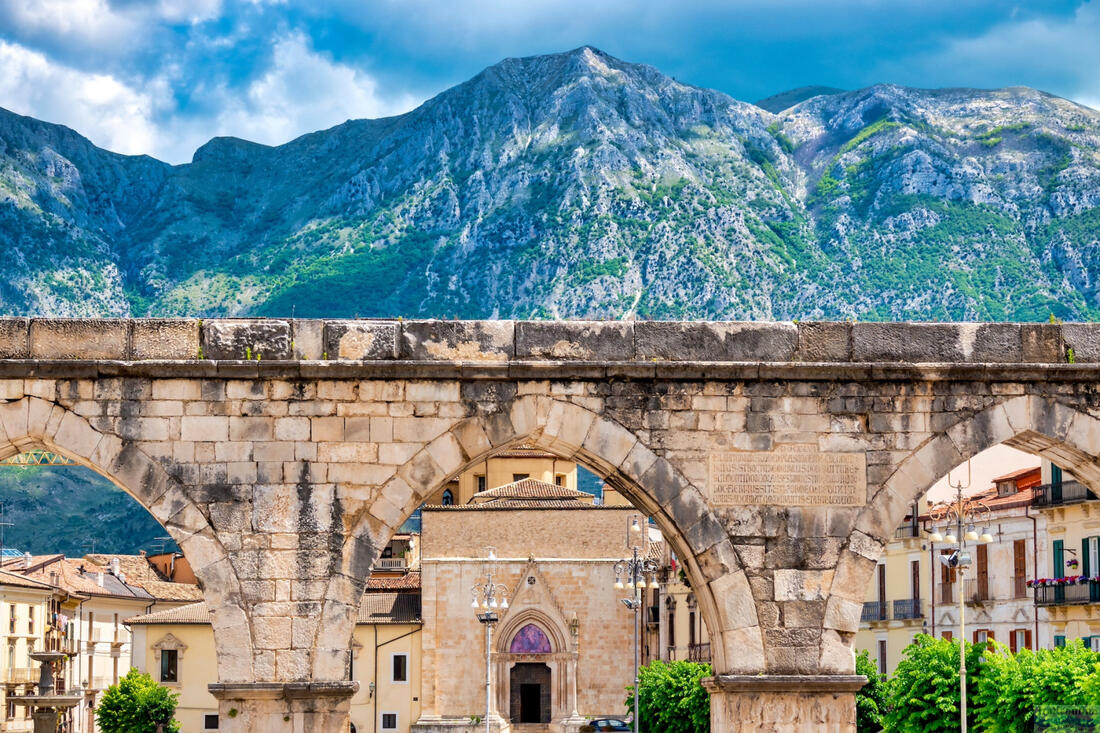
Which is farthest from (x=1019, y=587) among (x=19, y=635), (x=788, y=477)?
(x=19, y=635)

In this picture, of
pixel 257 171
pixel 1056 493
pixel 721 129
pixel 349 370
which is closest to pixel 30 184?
pixel 257 171

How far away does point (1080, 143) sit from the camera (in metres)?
138

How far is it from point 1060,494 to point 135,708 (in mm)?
35908

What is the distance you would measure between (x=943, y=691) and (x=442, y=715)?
33.9m

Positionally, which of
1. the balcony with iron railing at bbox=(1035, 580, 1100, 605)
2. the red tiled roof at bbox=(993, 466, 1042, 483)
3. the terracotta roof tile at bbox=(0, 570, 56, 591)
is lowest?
the balcony with iron railing at bbox=(1035, 580, 1100, 605)

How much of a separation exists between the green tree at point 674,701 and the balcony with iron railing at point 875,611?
6.24 metres

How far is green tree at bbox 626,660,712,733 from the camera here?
38781 millimetres

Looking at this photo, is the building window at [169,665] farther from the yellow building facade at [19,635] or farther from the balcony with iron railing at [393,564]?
the balcony with iron railing at [393,564]

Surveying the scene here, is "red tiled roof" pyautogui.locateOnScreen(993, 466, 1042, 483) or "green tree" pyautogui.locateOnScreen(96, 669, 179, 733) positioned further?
"green tree" pyautogui.locateOnScreen(96, 669, 179, 733)

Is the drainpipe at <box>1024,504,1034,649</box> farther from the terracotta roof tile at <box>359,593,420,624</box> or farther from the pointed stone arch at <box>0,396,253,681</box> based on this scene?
the terracotta roof tile at <box>359,593,420,624</box>

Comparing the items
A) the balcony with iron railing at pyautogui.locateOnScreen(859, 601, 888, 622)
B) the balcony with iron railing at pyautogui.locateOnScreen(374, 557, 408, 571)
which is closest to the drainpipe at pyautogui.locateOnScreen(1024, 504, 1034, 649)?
the balcony with iron railing at pyautogui.locateOnScreen(859, 601, 888, 622)

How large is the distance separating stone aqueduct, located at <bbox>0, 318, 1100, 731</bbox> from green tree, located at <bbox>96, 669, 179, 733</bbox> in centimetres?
4669

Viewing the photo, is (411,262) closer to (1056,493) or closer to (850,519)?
(1056,493)

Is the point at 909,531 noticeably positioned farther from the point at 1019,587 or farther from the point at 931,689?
the point at 931,689
